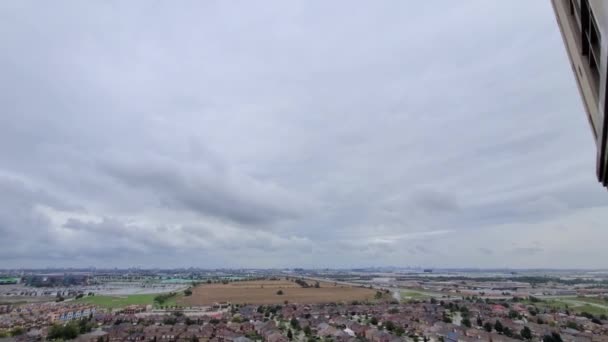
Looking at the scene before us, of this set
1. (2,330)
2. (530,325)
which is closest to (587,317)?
(530,325)

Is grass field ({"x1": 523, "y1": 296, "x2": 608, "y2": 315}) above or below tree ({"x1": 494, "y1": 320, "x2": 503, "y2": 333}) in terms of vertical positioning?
above

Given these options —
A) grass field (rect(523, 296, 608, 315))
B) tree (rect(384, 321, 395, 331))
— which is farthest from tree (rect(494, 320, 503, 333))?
grass field (rect(523, 296, 608, 315))

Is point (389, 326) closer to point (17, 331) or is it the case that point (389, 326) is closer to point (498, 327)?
point (498, 327)

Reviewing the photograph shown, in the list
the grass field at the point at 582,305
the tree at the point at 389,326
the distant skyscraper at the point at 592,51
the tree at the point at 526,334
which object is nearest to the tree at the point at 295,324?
the tree at the point at 389,326

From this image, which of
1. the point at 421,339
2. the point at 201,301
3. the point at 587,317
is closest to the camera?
the point at 421,339

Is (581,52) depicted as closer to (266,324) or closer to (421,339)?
(421,339)

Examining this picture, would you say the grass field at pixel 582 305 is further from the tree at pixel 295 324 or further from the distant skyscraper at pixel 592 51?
the distant skyscraper at pixel 592 51

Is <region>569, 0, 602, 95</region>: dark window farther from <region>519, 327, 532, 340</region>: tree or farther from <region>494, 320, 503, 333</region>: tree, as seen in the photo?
<region>494, 320, 503, 333</region>: tree

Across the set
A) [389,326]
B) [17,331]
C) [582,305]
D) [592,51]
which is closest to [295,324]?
[389,326]
